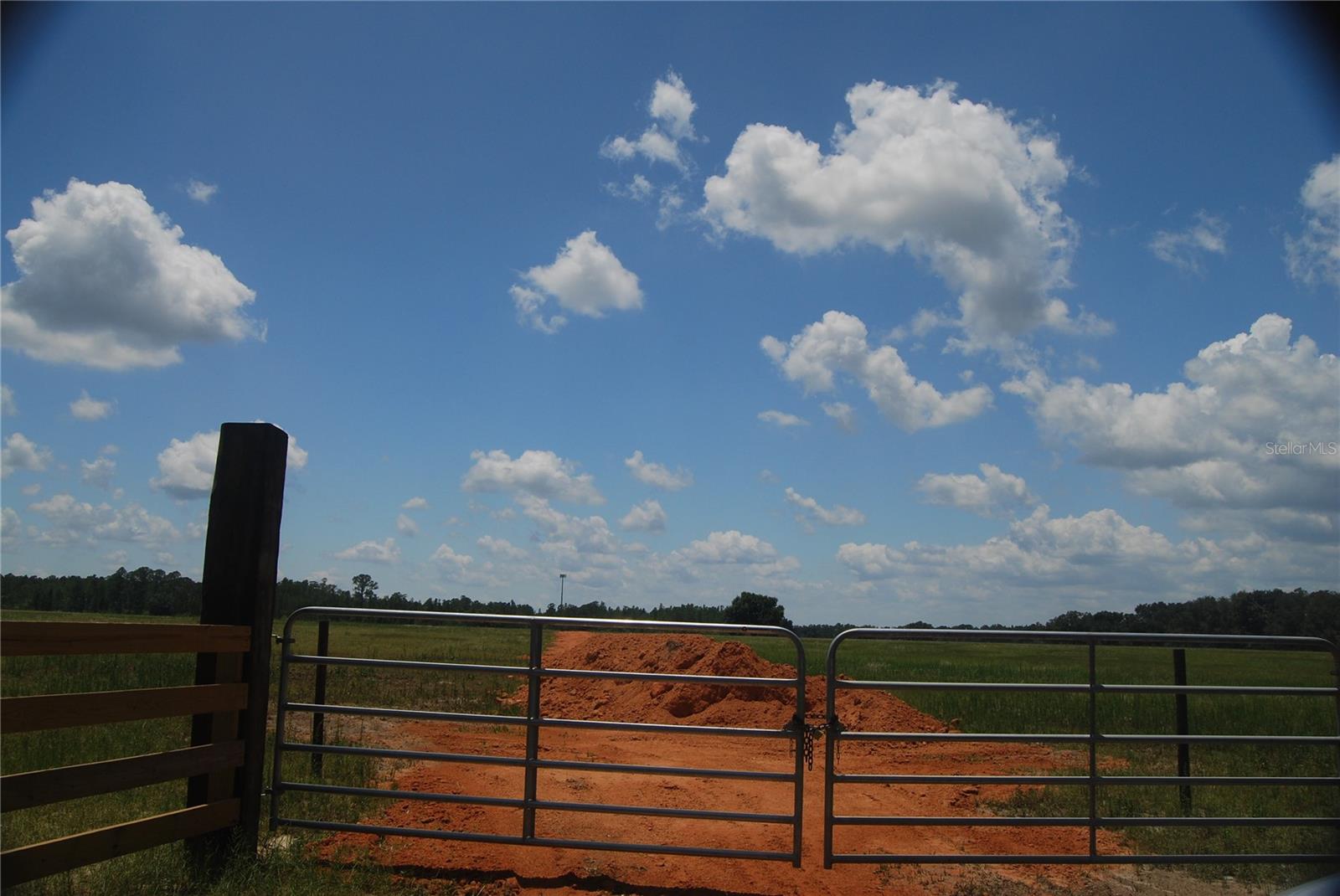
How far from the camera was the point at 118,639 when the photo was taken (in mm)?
5098

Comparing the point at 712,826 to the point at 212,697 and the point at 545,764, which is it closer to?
the point at 545,764

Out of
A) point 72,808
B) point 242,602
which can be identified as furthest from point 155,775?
point 72,808

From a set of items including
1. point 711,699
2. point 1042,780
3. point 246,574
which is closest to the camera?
point 1042,780

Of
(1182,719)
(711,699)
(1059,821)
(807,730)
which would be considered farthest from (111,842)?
(711,699)

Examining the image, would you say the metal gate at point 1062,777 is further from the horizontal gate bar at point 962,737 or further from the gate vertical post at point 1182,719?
the gate vertical post at point 1182,719

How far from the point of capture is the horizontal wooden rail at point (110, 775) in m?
4.48

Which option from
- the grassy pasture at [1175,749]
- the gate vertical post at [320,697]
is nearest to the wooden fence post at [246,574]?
the gate vertical post at [320,697]

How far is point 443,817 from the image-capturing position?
282 inches

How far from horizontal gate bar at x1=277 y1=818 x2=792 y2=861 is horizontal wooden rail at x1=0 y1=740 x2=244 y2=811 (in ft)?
2.56

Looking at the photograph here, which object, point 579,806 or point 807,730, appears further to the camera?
point 807,730

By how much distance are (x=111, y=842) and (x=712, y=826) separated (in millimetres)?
4430

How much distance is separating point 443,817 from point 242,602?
2341 mm

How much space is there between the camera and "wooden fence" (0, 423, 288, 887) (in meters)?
4.78

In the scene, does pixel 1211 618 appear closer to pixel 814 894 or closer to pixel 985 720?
pixel 985 720
